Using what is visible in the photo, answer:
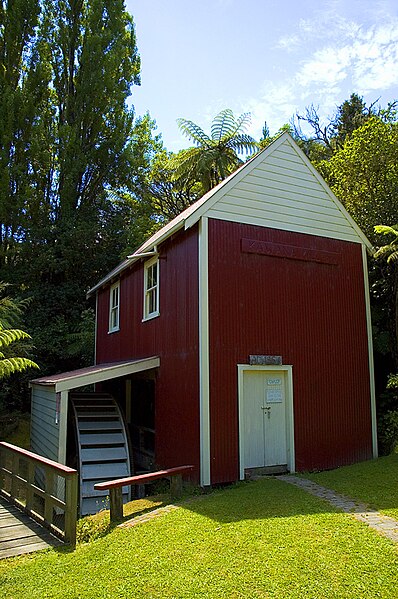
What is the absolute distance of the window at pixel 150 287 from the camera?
12.0 meters

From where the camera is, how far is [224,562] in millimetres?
4949

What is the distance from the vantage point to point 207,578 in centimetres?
463

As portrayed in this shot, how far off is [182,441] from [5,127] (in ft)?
59.7

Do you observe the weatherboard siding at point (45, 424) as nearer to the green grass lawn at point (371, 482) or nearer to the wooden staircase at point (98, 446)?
the wooden staircase at point (98, 446)

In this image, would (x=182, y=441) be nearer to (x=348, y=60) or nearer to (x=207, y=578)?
(x=207, y=578)

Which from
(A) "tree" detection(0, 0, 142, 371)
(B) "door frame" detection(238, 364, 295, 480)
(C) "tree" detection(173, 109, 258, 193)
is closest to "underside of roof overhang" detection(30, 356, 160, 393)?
(B) "door frame" detection(238, 364, 295, 480)

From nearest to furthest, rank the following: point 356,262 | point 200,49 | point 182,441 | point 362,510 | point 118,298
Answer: point 362,510, point 182,441, point 200,49, point 356,262, point 118,298

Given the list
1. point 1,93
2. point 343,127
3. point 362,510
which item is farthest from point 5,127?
point 362,510

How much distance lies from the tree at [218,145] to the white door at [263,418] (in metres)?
14.6

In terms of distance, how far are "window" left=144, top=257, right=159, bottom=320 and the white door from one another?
3.27 metres

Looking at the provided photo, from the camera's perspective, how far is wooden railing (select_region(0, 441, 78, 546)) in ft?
19.9

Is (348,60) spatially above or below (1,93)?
below

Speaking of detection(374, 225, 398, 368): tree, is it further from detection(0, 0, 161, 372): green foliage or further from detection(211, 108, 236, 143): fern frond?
detection(211, 108, 236, 143): fern frond

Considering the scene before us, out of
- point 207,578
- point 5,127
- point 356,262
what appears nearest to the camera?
point 207,578
